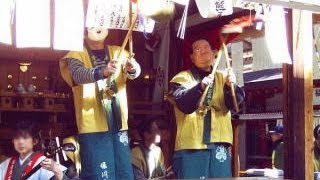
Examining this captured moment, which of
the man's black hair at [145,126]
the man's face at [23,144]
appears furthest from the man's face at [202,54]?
the man's face at [23,144]

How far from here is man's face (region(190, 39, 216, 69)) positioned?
614 centimetres

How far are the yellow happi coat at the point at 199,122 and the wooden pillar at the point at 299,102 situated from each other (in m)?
0.74

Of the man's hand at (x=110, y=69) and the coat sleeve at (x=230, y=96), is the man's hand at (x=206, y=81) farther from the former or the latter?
the man's hand at (x=110, y=69)

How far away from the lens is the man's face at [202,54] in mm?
6145

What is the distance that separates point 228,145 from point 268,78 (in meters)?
7.42

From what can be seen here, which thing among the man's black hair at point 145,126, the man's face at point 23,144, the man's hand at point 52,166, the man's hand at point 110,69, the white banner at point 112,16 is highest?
the white banner at point 112,16

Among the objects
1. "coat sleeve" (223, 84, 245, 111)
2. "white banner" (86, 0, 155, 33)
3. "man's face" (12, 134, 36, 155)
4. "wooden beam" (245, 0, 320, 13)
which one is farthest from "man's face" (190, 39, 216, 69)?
"man's face" (12, 134, 36, 155)

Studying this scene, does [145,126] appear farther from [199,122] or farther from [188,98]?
[188,98]

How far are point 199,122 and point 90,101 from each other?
127 centimetres

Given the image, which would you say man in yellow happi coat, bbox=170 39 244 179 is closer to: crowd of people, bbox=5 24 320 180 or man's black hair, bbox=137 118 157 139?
crowd of people, bbox=5 24 320 180

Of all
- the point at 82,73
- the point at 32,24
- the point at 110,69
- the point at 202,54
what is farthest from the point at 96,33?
the point at 202,54

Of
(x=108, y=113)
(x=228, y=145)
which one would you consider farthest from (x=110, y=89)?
(x=228, y=145)

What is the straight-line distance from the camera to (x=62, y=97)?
7590 millimetres

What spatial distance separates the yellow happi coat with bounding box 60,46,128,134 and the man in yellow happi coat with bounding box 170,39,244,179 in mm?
612
